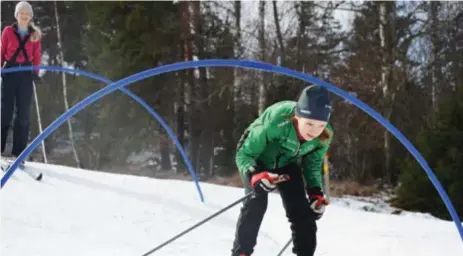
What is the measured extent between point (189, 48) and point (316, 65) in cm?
441

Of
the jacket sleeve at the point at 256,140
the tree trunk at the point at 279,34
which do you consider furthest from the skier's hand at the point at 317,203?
the tree trunk at the point at 279,34

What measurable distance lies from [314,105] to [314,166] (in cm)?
53

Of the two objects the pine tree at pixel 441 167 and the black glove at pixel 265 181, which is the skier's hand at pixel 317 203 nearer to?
the black glove at pixel 265 181

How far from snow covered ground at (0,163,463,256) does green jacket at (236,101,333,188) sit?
1287 mm

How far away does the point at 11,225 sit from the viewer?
4.36m

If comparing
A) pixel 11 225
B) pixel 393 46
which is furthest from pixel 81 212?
pixel 393 46

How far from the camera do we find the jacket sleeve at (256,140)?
2.94 meters

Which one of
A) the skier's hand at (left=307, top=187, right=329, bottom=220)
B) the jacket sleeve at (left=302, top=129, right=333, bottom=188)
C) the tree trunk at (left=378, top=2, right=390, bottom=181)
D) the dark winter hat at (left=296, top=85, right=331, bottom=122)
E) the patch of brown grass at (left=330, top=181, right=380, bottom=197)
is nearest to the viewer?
the dark winter hat at (left=296, top=85, right=331, bottom=122)

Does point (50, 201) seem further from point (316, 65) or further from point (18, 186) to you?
point (316, 65)

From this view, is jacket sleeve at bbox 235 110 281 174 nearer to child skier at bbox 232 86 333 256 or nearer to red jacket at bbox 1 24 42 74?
child skier at bbox 232 86 333 256

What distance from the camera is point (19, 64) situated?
18.7 ft

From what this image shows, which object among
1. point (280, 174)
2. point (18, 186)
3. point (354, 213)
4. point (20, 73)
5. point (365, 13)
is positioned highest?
point (365, 13)

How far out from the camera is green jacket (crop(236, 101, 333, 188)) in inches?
116

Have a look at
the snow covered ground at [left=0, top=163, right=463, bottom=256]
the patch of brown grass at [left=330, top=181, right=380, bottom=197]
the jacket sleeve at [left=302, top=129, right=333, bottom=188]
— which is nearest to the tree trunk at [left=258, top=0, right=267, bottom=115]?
the patch of brown grass at [left=330, top=181, right=380, bottom=197]
